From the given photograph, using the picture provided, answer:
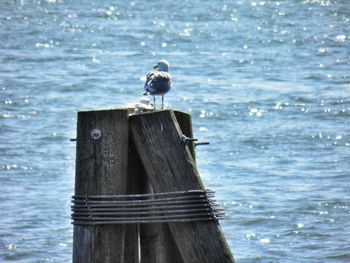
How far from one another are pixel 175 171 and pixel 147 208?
0.20m

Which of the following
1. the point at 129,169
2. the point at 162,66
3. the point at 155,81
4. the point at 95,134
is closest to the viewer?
the point at 95,134

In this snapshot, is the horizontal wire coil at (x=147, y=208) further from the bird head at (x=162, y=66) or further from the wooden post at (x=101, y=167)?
the bird head at (x=162, y=66)

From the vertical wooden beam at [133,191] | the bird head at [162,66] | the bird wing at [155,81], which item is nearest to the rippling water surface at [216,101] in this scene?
→ the bird head at [162,66]

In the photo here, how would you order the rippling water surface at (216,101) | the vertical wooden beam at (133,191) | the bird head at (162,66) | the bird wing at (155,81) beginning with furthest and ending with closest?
the rippling water surface at (216,101) < the bird head at (162,66) < the bird wing at (155,81) < the vertical wooden beam at (133,191)

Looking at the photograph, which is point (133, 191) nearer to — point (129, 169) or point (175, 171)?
point (129, 169)

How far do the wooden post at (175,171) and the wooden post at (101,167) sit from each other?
84 millimetres

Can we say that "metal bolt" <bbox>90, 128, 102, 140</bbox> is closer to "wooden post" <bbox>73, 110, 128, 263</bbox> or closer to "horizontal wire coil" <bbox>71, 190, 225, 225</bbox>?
"wooden post" <bbox>73, 110, 128, 263</bbox>

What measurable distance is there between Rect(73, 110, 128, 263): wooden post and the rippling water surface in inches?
177

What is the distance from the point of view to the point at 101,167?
14.4 ft

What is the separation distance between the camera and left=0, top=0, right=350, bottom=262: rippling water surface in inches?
402

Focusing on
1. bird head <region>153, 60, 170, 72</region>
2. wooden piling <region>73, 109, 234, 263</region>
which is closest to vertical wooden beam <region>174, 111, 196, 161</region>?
wooden piling <region>73, 109, 234, 263</region>

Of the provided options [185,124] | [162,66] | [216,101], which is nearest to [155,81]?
[162,66]

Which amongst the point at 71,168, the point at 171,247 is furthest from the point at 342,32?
the point at 171,247

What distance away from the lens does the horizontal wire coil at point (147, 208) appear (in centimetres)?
437
